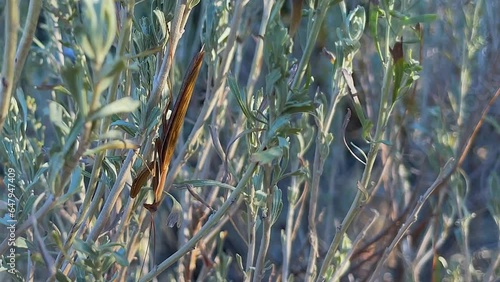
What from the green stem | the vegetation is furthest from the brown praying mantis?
the green stem

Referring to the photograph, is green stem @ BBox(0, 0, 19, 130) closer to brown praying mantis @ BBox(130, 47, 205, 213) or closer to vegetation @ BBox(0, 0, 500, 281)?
vegetation @ BBox(0, 0, 500, 281)

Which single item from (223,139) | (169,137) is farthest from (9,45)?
(223,139)

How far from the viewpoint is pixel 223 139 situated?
164 centimetres

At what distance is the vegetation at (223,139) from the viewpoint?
0.59 m

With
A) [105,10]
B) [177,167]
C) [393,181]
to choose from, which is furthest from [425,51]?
[105,10]

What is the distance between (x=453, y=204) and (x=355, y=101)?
0.59 m

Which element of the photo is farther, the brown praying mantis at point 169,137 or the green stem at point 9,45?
the brown praying mantis at point 169,137

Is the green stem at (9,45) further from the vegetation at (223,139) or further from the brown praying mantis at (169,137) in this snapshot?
the brown praying mantis at (169,137)

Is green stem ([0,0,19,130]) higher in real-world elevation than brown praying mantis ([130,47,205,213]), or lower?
higher

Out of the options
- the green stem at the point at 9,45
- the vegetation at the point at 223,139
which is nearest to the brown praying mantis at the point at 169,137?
the vegetation at the point at 223,139

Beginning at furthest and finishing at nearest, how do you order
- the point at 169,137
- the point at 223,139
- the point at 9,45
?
the point at 223,139
the point at 169,137
the point at 9,45

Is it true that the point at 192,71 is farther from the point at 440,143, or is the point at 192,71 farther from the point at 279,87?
the point at 440,143

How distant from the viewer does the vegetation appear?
1.94 ft

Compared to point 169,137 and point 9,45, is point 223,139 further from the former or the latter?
point 9,45
